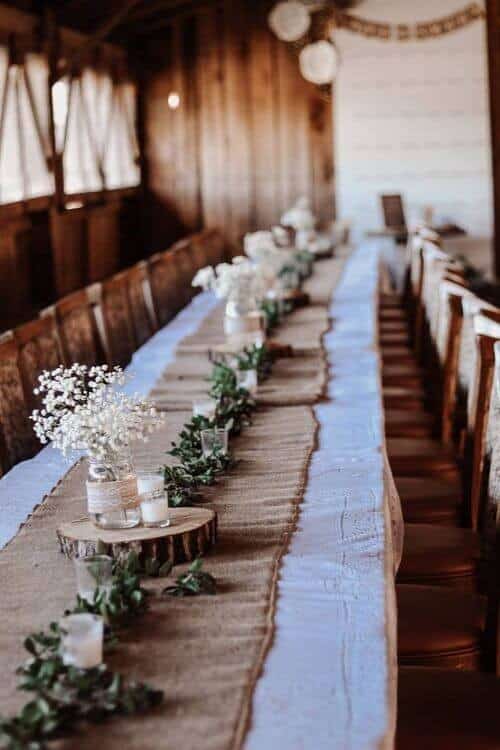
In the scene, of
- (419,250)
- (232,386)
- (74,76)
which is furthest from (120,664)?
(74,76)

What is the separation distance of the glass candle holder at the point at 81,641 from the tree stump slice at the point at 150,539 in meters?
0.43

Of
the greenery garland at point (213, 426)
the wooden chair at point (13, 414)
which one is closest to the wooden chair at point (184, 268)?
the greenery garland at point (213, 426)

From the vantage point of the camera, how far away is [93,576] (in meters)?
1.96

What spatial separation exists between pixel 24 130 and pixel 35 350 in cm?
515

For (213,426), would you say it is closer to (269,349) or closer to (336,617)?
(336,617)

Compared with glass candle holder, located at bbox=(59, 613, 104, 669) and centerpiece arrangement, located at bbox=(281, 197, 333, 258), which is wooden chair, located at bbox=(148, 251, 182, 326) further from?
glass candle holder, located at bbox=(59, 613, 104, 669)

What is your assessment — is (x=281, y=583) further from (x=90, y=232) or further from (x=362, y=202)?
(x=362, y=202)

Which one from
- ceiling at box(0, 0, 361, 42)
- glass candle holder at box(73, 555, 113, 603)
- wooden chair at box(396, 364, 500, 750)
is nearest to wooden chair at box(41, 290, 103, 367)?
wooden chair at box(396, 364, 500, 750)

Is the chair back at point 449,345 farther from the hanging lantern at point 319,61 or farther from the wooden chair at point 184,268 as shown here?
the hanging lantern at point 319,61

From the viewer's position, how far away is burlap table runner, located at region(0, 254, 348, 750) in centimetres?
159

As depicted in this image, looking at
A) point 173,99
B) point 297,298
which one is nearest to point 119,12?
point 173,99

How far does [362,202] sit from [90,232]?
2.91 metres

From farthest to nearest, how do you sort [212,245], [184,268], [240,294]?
[212,245] < [184,268] < [240,294]

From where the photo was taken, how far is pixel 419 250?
22.5 feet
